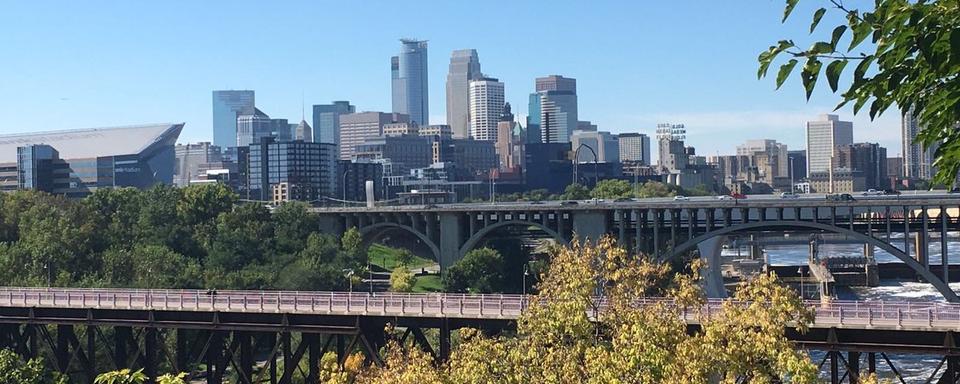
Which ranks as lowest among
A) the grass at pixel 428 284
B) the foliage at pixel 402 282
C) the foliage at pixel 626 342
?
the grass at pixel 428 284

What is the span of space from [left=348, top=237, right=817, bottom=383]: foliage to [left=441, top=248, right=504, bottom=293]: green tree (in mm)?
90194

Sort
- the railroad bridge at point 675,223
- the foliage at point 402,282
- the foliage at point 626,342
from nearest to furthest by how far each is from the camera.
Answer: the foliage at point 626,342 < the railroad bridge at point 675,223 < the foliage at point 402,282

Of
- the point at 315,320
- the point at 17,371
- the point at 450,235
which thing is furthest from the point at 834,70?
the point at 450,235

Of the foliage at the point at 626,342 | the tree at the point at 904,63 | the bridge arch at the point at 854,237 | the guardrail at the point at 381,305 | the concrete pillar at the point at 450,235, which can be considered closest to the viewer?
the tree at the point at 904,63

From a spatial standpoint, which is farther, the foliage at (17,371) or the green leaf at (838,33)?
the foliage at (17,371)

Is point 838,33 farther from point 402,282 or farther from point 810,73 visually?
point 402,282

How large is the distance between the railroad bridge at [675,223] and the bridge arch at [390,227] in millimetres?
114

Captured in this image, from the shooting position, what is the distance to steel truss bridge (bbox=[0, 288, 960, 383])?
45312 millimetres

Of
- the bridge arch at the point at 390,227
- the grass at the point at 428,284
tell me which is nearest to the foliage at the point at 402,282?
the grass at the point at 428,284

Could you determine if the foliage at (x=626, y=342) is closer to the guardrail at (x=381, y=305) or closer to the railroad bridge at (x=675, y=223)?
the guardrail at (x=381, y=305)

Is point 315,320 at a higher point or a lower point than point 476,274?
higher

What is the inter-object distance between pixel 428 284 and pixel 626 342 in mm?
111205

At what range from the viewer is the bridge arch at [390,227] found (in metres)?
131

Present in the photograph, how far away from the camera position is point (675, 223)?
358 ft
